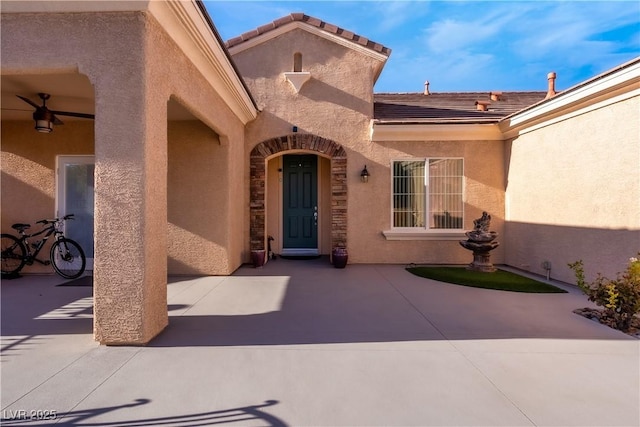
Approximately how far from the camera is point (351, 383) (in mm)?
2822

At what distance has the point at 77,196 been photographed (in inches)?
286

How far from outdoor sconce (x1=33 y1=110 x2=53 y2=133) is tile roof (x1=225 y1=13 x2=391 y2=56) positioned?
4378 mm

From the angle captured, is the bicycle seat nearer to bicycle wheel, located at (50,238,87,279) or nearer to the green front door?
bicycle wheel, located at (50,238,87,279)

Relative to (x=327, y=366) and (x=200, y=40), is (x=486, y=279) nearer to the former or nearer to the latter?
(x=327, y=366)

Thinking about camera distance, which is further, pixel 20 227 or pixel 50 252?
pixel 50 252

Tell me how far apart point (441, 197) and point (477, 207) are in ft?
3.05

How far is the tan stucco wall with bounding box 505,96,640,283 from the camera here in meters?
5.18

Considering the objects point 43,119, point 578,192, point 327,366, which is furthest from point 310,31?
point 327,366

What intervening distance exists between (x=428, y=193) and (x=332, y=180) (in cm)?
249

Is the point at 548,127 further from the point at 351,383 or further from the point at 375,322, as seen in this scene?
the point at 351,383

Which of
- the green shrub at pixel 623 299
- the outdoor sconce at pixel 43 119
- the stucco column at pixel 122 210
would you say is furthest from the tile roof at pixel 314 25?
the green shrub at pixel 623 299

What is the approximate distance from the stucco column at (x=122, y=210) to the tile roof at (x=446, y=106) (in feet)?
19.3

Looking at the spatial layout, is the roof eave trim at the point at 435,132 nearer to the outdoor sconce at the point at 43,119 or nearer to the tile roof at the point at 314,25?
the tile roof at the point at 314,25

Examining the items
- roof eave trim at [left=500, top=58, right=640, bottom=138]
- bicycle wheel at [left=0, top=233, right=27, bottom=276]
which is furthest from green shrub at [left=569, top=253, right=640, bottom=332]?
bicycle wheel at [left=0, top=233, right=27, bottom=276]
